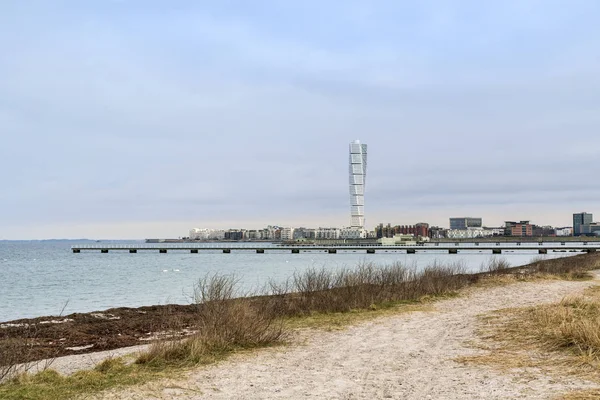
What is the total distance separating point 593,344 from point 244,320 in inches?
273

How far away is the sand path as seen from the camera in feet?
29.8

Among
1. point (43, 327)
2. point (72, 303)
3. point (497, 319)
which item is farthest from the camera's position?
point (72, 303)

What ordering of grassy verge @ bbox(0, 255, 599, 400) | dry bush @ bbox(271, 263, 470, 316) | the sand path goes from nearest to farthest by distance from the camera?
the sand path < grassy verge @ bbox(0, 255, 599, 400) < dry bush @ bbox(271, 263, 470, 316)

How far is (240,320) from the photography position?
43.4 feet

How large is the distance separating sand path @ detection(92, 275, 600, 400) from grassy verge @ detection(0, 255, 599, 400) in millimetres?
575

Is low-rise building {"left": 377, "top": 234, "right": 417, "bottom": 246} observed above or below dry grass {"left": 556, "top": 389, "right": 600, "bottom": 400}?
above

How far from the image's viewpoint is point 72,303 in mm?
35750

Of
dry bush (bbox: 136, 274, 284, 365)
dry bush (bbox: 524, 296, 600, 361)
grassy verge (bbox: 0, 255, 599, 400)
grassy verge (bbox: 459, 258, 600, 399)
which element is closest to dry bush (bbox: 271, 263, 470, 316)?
grassy verge (bbox: 0, 255, 599, 400)

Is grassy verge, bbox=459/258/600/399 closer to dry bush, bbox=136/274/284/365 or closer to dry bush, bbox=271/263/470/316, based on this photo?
dry bush, bbox=136/274/284/365

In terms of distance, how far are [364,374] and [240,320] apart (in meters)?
3.67

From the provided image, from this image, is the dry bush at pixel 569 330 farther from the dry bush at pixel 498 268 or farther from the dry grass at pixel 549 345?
the dry bush at pixel 498 268

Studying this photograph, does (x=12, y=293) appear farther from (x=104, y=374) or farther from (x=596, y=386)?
(x=596, y=386)

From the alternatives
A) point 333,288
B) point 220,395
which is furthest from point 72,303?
point 220,395

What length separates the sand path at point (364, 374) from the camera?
9.08m
